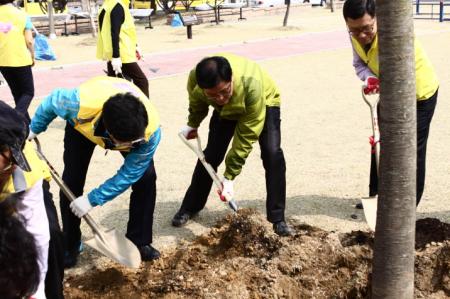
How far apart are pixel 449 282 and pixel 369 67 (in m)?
1.60

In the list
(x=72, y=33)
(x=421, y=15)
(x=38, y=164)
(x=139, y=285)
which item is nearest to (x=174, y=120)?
(x=139, y=285)

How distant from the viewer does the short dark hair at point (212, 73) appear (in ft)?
11.4

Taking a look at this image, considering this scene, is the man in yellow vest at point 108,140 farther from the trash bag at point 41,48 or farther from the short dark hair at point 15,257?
the trash bag at point 41,48

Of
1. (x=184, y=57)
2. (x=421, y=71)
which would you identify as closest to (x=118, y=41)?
(x=421, y=71)

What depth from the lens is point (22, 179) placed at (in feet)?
8.23

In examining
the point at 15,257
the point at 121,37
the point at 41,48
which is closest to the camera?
the point at 15,257

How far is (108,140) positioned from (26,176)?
2.84 ft

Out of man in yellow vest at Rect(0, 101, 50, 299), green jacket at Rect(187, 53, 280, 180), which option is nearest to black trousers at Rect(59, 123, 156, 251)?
green jacket at Rect(187, 53, 280, 180)

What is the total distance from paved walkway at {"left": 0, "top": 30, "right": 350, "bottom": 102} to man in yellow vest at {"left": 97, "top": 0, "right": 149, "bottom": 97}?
8.41 ft

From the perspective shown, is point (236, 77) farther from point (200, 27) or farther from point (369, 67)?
point (200, 27)

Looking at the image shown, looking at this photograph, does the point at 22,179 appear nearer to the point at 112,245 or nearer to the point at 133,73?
the point at 112,245

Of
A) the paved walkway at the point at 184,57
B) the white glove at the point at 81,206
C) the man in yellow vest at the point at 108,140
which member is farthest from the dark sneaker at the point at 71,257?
the paved walkway at the point at 184,57

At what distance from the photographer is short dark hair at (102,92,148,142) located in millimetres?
3082

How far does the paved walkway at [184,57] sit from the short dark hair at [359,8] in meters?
6.52
